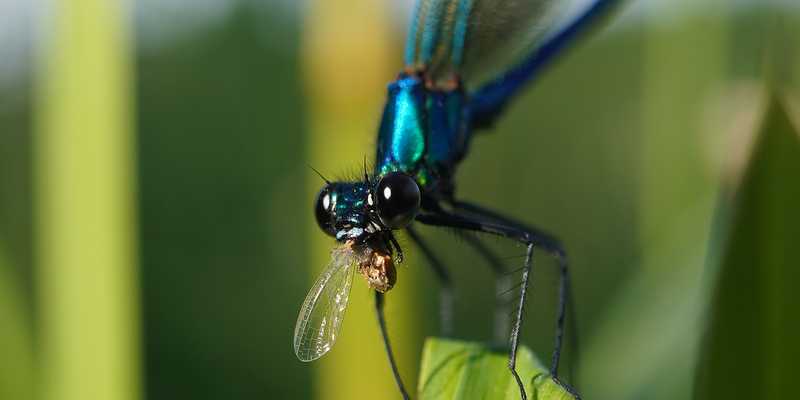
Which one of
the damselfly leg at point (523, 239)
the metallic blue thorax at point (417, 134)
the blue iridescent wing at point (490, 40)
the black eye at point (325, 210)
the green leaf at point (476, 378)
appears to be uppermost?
the blue iridescent wing at point (490, 40)

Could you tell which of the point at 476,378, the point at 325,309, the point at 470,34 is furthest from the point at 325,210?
the point at 470,34

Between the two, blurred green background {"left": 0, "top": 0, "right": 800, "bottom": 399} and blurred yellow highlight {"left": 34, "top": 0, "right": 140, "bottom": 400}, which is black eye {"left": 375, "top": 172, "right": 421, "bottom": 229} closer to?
blurred green background {"left": 0, "top": 0, "right": 800, "bottom": 399}

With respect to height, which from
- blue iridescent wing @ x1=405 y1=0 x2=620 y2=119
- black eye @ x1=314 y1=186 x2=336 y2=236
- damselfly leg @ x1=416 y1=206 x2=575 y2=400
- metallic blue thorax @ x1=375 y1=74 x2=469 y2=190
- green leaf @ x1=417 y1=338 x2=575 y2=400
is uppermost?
blue iridescent wing @ x1=405 y1=0 x2=620 y2=119

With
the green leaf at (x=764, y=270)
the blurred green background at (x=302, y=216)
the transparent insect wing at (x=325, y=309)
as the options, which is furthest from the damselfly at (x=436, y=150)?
the green leaf at (x=764, y=270)

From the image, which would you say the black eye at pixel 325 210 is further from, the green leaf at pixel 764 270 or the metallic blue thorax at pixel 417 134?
the green leaf at pixel 764 270

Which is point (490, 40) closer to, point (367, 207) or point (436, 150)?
point (436, 150)

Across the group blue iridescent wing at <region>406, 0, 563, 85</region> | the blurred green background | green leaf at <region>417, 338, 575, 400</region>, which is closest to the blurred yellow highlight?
the blurred green background

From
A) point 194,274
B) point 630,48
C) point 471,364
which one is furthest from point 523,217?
point 471,364
